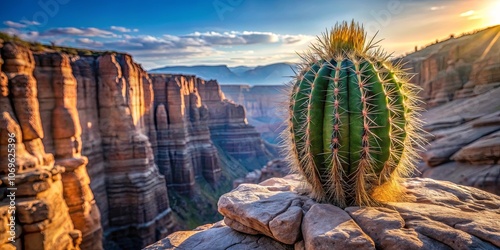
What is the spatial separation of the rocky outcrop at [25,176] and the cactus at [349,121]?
Answer: 34.8 ft

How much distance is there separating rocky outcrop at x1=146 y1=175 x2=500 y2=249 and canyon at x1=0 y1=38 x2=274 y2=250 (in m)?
9.58

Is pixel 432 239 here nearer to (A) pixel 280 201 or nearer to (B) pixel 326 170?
(B) pixel 326 170

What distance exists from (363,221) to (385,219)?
219 mm

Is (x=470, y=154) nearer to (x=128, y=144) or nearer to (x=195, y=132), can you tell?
(x=128, y=144)

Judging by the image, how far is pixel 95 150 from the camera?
2161 centimetres

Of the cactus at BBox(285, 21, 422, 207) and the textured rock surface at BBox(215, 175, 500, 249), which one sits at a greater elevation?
the cactus at BBox(285, 21, 422, 207)

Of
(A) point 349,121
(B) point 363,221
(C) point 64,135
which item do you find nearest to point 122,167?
(C) point 64,135

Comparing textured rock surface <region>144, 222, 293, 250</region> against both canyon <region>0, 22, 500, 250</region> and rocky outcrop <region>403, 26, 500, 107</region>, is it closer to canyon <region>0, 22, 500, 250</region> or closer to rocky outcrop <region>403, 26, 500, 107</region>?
canyon <region>0, 22, 500, 250</region>

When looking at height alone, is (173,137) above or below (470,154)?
below

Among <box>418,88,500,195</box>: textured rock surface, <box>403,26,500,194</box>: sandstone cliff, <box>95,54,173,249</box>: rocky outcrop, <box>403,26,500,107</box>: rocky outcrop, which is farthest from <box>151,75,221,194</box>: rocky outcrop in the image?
<box>418,88,500,195</box>: textured rock surface

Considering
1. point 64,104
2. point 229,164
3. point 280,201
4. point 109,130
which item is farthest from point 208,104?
point 280,201

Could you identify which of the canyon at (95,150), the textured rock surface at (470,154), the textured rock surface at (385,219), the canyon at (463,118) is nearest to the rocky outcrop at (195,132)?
the canyon at (95,150)

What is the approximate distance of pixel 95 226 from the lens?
1667 cm

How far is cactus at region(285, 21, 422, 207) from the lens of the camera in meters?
3.59
